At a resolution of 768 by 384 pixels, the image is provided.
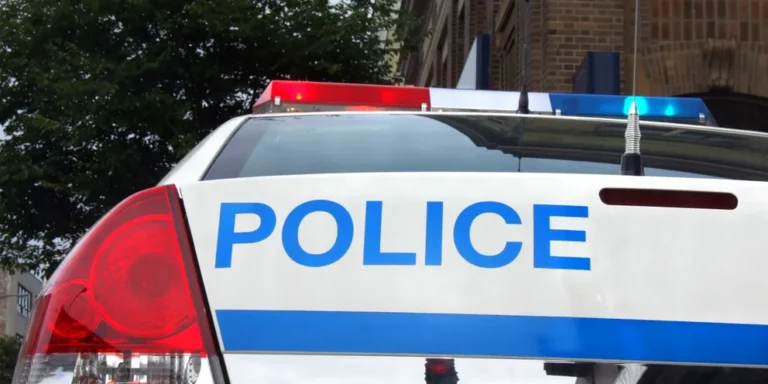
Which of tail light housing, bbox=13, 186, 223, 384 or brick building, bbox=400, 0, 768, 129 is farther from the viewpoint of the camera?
brick building, bbox=400, 0, 768, 129

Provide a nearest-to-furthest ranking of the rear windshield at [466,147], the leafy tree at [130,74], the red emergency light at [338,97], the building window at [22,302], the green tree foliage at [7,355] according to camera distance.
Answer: the rear windshield at [466,147] → the red emergency light at [338,97] → the leafy tree at [130,74] → the green tree foliage at [7,355] → the building window at [22,302]

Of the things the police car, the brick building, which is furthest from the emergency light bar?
the brick building

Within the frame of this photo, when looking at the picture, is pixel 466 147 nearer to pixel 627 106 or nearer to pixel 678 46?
pixel 627 106

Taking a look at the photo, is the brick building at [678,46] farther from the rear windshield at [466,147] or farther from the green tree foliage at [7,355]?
the rear windshield at [466,147]

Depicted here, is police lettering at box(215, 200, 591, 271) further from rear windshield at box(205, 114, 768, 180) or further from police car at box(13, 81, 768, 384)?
rear windshield at box(205, 114, 768, 180)

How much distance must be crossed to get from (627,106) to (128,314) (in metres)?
4.25

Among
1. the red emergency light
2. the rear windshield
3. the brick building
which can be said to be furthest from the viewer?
the brick building

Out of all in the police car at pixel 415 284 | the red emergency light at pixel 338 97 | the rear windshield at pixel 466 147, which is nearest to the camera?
the police car at pixel 415 284

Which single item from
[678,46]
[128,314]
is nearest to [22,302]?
[678,46]

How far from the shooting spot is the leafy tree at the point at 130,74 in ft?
45.1

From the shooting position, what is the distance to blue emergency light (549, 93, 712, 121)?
569 centimetres

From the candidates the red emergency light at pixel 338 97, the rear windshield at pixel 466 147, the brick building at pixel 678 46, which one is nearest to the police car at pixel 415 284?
the rear windshield at pixel 466 147

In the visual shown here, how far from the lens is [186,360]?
1916mm

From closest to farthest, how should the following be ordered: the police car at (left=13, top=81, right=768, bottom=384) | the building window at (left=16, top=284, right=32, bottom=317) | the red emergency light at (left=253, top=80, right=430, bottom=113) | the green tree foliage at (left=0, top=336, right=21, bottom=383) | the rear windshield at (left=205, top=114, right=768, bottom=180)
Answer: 1. the police car at (left=13, top=81, right=768, bottom=384)
2. the rear windshield at (left=205, top=114, right=768, bottom=180)
3. the red emergency light at (left=253, top=80, right=430, bottom=113)
4. the green tree foliage at (left=0, top=336, right=21, bottom=383)
5. the building window at (left=16, top=284, right=32, bottom=317)
